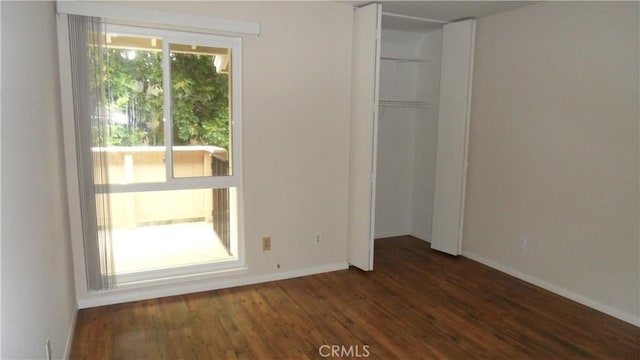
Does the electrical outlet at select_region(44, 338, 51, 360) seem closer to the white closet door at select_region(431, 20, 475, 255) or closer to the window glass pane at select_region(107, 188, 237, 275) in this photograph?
the window glass pane at select_region(107, 188, 237, 275)

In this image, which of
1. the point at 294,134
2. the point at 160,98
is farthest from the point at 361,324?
the point at 160,98

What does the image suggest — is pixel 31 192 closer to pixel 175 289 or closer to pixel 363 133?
pixel 175 289

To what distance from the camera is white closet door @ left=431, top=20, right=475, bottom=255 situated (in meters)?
4.38

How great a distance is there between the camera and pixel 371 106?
3912 mm

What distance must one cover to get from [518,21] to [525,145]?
3.79ft

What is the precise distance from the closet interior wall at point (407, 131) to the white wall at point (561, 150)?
76 cm

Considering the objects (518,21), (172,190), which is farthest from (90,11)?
(518,21)

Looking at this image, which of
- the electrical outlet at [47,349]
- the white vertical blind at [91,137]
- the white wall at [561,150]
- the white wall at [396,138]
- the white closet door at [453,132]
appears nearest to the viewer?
the electrical outlet at [47,349]

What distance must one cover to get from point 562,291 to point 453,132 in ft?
6.02

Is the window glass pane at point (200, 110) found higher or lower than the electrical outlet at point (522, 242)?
higher

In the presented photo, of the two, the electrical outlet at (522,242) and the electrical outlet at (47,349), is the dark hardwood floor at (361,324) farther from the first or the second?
the electrical outlet at (47,349)

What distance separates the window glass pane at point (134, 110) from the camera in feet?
10.7

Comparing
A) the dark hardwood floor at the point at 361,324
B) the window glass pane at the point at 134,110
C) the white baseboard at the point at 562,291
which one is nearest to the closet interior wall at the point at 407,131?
the white baseboard at the point at 562,291

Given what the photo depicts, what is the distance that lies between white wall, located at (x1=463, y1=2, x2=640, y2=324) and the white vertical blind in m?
3.49
